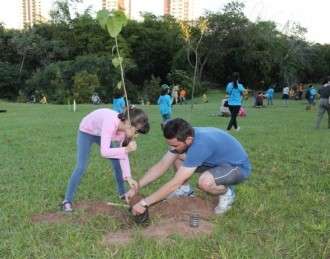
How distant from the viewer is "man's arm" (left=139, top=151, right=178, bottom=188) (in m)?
5.11

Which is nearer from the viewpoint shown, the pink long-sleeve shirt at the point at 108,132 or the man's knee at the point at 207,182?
the pink long-sleeve shirt at the point at 108,132

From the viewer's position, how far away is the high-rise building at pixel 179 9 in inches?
2346

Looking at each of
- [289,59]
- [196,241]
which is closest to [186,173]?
[196,241]

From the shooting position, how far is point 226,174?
5.05 m

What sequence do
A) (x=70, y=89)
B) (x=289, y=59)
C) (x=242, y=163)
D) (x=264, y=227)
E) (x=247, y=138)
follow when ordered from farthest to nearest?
(x=289, y=59) < (x=70, y=89) < (x=247, y=138) < (x=242, y=163) < (x=264, y=227)

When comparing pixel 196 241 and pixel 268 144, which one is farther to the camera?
pixel 268 144

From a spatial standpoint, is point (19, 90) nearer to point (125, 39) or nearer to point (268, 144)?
point (125, 39)

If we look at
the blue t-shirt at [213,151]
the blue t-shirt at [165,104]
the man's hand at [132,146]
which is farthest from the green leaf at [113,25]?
the blue t-shirt at [165,104]

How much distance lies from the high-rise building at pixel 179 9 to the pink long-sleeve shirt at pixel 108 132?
5549cm

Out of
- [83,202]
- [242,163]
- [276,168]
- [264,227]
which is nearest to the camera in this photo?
[264,227]

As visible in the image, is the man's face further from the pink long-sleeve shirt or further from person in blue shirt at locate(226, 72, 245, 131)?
person in blue shirt at locate(226, 72, 245, 131)

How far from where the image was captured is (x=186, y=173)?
4.54 metres

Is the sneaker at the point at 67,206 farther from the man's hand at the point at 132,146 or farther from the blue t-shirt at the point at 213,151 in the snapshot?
the blue t-shirt at the point at 213,151

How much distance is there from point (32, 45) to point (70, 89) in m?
10.8
